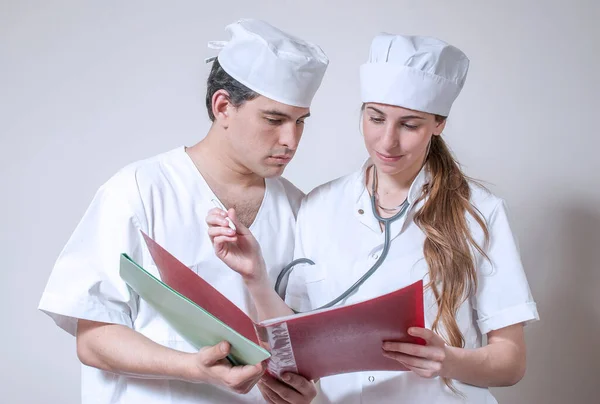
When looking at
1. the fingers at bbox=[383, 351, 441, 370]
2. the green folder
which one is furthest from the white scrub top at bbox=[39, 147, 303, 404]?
the fingers at bbox=[383, 351, 441, 370]

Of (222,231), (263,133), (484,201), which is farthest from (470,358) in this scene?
(263,133)

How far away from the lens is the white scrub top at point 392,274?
198 centimetres

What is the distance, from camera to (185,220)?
6.57 feet

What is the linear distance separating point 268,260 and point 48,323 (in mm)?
1395

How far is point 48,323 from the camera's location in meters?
3.12

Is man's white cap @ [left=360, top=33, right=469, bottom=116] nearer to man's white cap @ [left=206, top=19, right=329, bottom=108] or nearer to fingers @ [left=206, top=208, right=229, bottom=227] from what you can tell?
man's white cap @ [left=206, top=19, right=329, bottom=108]

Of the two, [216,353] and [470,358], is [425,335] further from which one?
[216,353]

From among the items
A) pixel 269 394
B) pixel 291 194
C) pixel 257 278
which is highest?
pixel 291 194

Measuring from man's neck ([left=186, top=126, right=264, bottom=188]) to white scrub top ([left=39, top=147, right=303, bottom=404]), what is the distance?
0.11ft

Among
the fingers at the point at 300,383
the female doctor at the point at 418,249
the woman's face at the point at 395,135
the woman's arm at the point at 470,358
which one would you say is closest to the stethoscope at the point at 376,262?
the female doctor at the point at 418,249

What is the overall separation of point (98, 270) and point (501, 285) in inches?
39.5

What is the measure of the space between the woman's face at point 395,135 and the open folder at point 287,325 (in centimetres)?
55

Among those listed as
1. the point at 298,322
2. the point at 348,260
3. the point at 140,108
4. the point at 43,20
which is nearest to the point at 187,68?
the point at 140,108

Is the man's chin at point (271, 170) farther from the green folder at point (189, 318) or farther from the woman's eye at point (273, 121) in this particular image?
the green folder at point (189, 318)
